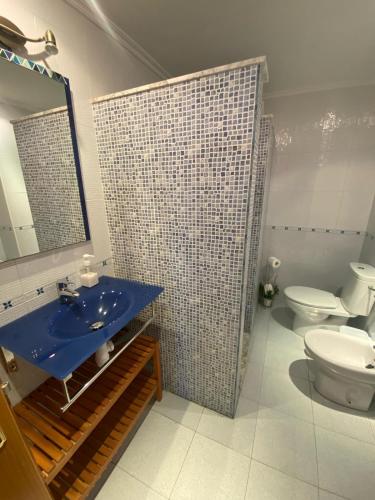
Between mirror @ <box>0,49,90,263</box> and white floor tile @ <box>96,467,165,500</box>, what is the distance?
1216 mm

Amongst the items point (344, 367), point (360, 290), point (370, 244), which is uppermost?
point (370, 244)

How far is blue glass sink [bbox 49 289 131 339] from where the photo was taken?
98 centimetres

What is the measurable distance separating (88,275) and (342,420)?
1.84 meters

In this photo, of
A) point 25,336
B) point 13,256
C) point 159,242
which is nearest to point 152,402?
point 25,336

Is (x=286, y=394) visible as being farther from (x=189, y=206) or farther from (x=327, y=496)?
(x=189, y=206)

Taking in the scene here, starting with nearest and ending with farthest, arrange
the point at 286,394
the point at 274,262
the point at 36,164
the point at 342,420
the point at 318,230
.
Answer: the point at 36,164, the point at 342,420, the point at 286,394, the point at 318,230, the point at 274,262

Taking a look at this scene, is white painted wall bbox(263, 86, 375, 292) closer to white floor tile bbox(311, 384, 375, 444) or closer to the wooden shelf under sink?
white floor tile bbox(311, 384, 375, 444)

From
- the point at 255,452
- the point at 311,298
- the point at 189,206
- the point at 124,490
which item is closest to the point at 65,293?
the point at 189,206

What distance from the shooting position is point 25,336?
0.84 m

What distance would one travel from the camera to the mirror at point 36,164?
872 mm

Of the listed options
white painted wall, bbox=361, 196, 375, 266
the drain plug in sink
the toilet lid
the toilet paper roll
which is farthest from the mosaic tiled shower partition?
white painted wall, bbox=361, 196, 375, 266

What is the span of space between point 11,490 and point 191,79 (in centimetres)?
152

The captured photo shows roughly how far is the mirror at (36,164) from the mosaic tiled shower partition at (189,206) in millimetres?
204

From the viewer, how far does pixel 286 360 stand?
1818 mm
